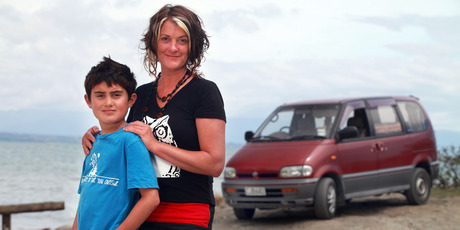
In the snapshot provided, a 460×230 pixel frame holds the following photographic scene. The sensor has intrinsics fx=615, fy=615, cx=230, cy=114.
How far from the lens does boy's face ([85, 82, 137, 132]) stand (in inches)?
118

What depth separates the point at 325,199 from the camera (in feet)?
33.6

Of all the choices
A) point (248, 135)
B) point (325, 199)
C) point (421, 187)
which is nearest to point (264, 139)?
point (248, 135)

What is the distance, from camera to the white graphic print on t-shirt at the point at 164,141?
2.99 m

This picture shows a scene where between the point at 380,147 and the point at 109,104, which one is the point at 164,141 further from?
the point at 380,147

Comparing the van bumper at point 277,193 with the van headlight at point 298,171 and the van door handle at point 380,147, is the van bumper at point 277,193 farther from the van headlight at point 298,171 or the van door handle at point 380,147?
the van door handle at point 380,147

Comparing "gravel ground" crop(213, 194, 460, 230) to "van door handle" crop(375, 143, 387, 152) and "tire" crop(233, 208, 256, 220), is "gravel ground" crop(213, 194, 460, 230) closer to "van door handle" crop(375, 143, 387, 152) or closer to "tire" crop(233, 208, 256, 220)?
"tire" crop(233, 208, 256, 220)

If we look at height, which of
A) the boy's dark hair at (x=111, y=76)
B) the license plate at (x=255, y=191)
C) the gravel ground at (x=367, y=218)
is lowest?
the gravel ground at (x=367, y=218)

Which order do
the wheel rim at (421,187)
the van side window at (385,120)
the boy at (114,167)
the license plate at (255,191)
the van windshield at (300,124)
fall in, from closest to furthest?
1. the boy at (114,167)
2. the license plate at (255,191)
3. the van windshield at (300,124)
4. the van side window at (385,120)
5. the wheel rim at (421,187)

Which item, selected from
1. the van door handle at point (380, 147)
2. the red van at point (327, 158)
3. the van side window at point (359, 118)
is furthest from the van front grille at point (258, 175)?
the van door handle at point (380, 147)

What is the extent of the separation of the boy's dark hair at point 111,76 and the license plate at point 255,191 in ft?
24.1

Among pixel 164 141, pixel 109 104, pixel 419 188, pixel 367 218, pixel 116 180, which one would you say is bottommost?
pixel 367 218

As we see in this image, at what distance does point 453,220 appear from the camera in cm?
1109

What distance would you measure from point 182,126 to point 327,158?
7.65 meters

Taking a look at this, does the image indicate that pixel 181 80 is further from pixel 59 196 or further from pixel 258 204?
pixel 59 196
